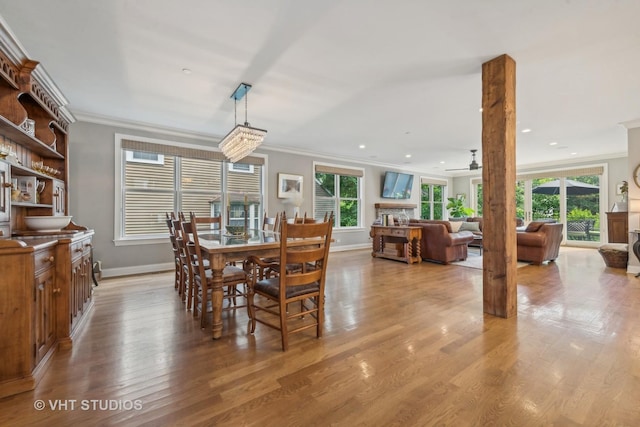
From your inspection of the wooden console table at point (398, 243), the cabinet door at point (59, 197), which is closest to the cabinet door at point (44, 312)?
the cabinet door at point (59, 197)

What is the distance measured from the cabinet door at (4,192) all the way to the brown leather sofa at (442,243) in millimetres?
5756

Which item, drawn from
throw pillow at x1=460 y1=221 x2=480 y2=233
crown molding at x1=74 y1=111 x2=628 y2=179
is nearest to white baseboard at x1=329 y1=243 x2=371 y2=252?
crown molding at x1=74 y1=111 x2=628 y2=179

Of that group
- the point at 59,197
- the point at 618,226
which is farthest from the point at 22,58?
the point at 618,226

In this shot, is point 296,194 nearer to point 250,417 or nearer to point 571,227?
point 250,417

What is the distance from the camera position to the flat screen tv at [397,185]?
27.3 ft

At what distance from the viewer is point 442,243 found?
5383mm

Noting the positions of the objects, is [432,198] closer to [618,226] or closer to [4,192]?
[618,226]

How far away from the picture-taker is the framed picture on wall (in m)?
6.26

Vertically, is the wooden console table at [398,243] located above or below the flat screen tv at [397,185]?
below

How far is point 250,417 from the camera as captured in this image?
4.66ft

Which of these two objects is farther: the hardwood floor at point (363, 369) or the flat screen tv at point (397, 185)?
the flat screen tv at point (397, 185)

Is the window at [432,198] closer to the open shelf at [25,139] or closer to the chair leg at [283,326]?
the chair leg at [283,326]

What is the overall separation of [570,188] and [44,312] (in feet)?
35.6

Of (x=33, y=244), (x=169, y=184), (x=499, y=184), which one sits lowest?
(x=33, y=244)
